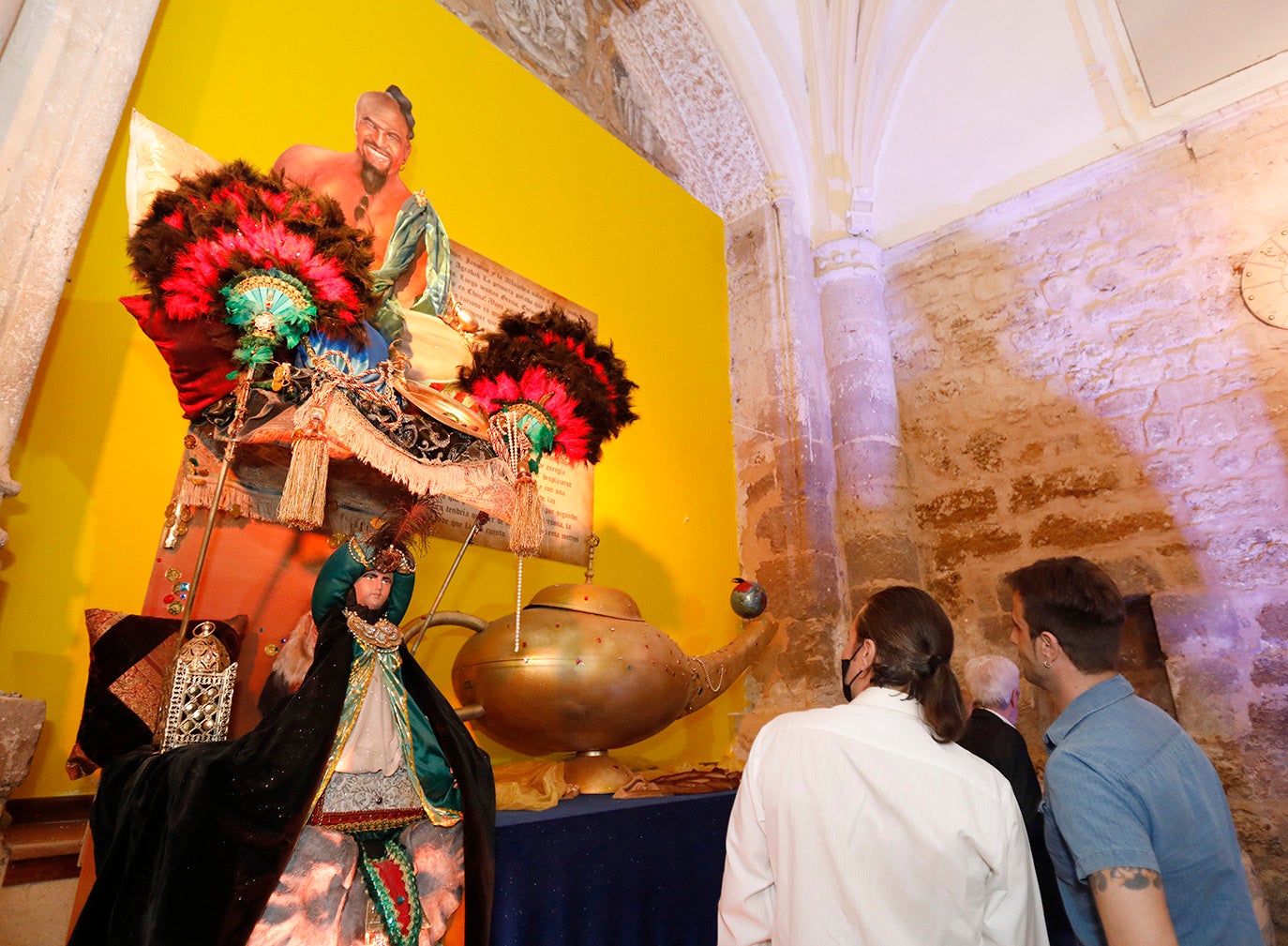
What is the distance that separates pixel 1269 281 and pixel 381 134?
4192 mm

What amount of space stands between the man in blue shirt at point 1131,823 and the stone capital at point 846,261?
11.9 ft

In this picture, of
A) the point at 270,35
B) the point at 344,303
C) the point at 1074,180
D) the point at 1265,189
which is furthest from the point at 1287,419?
the point at 270,35

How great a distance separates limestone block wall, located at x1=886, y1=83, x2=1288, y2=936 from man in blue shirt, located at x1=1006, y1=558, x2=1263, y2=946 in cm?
165

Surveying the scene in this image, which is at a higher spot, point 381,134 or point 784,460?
point 381,134

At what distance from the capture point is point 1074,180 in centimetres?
453

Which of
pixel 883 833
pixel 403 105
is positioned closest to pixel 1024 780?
pixel 883 833

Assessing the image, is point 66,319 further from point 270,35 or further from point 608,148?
point 608,148

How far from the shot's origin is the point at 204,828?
1524mm

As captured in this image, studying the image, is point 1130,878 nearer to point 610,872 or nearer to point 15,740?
point 610,872

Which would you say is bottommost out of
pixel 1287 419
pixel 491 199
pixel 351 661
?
pixel 351 661

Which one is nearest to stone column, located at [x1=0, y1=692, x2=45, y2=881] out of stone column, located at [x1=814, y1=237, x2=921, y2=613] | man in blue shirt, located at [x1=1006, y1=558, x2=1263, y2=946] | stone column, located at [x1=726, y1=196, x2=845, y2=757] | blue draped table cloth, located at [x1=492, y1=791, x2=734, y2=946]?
blue draped table cloth, located at [x1=492, y1=791, x2=734, y2=946]

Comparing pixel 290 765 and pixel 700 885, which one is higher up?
pixel 290 765

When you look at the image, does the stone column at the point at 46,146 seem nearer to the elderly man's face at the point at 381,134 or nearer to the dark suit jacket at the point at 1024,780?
the elderly man's face at the point at 381,134

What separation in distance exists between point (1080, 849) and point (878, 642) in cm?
54
